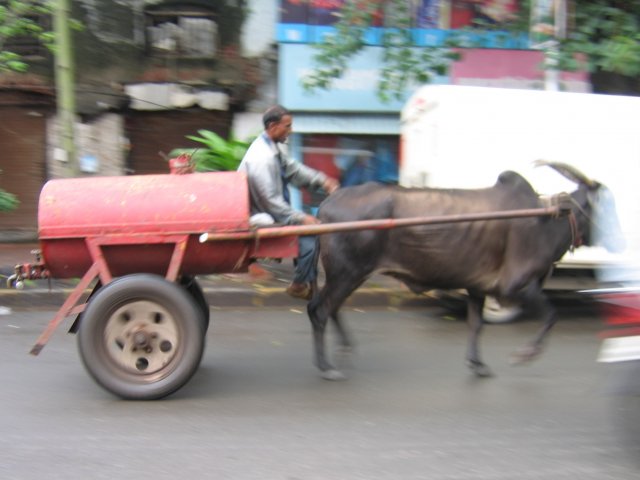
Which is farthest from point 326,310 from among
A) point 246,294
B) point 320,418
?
point 246,294

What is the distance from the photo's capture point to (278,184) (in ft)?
17.9

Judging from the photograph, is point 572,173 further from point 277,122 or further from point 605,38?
point 605,38

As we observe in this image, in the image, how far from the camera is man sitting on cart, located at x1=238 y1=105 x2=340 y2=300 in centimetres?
530

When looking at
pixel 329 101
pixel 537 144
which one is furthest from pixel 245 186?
pixel 329 101

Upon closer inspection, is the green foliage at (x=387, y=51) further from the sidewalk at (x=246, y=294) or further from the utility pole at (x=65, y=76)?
the utility pole at (x=65, y=76)

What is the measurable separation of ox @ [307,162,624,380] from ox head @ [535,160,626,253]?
0.06ft

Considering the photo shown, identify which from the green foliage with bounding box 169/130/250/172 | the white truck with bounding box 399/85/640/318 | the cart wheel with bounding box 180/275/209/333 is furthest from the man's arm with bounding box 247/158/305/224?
the green foliage with bounding box 169/130/250/172

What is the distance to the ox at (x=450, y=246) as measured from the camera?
5441 millimetres

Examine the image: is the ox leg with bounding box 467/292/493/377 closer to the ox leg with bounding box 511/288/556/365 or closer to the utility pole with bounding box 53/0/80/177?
the ox leg with bounding box 511/288/556/365

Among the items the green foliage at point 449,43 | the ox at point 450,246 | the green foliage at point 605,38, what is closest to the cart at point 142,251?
the ox at point 450,246

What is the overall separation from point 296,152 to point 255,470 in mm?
8483

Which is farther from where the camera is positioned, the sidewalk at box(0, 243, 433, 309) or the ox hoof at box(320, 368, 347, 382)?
the sidewalk at box(0, 243, 433, 309)

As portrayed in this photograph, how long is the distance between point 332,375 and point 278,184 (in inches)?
59.9

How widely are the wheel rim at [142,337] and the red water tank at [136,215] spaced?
0.37 meters
